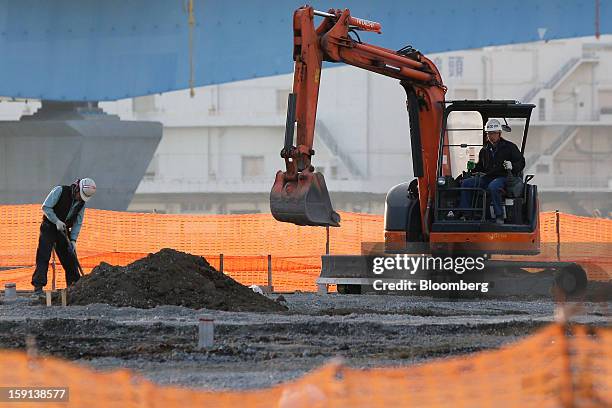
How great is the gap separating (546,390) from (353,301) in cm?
810

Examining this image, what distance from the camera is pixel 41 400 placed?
8.30 meters

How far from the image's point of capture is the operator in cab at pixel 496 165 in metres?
16.2

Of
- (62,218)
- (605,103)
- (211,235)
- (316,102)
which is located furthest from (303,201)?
(605,103)

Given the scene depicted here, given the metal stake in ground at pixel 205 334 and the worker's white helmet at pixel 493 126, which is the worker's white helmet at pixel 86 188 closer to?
the worker's white helmet at pixel 493 126

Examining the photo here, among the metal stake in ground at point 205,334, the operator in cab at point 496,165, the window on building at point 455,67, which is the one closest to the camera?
the metal stake in ground at point 205,334

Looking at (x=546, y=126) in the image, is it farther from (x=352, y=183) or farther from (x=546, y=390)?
(x=546, y=390)

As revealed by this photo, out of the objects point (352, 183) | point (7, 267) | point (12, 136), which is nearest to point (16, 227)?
point (7, 267)

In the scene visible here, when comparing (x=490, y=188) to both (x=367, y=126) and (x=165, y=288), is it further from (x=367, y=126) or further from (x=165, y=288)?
(x=367, y=126)

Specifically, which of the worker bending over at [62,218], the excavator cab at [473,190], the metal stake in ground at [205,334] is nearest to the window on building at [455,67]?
the excavator cab at [473,190]

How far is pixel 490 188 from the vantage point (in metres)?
16.3

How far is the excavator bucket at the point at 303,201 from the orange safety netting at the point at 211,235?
8.96m

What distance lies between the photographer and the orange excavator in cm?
1554

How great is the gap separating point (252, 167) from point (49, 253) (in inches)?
2085

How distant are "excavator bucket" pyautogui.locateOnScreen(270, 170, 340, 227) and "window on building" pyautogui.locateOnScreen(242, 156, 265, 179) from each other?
54.3 meters
